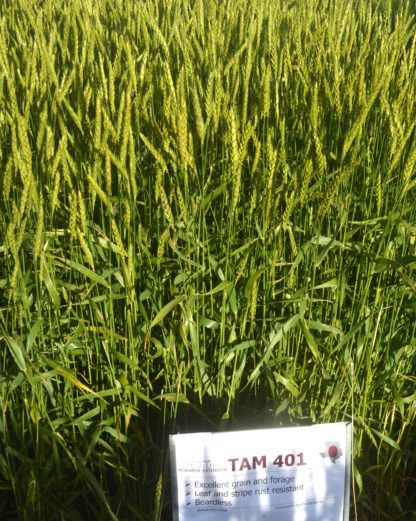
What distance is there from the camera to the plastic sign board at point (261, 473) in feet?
5.29

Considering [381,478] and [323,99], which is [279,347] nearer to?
[381,478]

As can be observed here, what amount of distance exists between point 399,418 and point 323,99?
0.87 metres

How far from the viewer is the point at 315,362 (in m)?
1.92

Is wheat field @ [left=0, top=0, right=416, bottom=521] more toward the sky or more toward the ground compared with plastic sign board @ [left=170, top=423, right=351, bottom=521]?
more toward the sky

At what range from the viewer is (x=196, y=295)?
1756mm

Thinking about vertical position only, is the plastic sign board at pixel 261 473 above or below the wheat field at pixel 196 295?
below

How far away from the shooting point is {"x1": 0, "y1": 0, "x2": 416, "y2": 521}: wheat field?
5.66ft

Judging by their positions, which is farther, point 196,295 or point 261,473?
point 196,295

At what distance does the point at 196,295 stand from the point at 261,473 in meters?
0.40

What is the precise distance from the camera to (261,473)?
1.64 m

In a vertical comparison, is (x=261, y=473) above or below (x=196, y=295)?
below

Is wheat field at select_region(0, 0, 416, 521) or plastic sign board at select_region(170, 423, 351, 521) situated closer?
plastic sign board at select_region(170, 423, 351, 521)

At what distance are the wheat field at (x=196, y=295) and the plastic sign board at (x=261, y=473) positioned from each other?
0.51 ft

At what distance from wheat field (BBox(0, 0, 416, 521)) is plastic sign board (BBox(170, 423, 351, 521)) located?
0.51 ft
